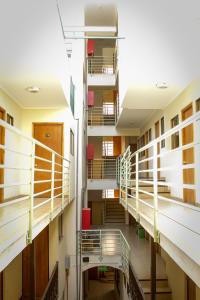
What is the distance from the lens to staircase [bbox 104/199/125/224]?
50.9 feet

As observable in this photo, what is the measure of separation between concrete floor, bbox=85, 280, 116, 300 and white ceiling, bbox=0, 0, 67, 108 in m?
10.2

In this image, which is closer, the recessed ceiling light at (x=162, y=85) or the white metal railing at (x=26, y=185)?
the white metal railing at (x=26, y=185)

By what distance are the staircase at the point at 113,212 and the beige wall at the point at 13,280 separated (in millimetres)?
9472

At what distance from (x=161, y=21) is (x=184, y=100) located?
2.84 metres

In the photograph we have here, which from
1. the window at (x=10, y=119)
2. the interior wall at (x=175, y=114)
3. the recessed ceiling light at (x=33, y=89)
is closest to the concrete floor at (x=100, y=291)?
the interior wall at (x=175, y=114)

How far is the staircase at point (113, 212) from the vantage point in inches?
611

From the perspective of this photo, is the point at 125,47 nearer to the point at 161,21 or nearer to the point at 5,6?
the point at 161,21

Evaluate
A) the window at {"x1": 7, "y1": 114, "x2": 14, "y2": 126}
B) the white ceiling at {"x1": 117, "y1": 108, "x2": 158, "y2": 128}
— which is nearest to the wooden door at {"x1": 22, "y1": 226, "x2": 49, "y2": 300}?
the window at {"x1": 7, "y1": 114, "x2": 14, "y2": 126}

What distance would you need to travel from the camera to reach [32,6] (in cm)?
338

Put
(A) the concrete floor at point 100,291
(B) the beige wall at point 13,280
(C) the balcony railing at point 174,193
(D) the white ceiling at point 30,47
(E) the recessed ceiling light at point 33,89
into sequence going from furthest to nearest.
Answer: (A) the concrete floor at point 100,291, (E) the recessed ceiling light at point 33,89, (B) the beige wall at point 13,280, (D) the white ceiling at point 30,47, (C) the balcony railing at point 174,193

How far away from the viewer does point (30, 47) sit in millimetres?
4105

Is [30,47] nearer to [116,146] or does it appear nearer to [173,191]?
[173,191]

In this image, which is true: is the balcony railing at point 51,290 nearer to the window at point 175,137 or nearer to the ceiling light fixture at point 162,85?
the window at point 175,137

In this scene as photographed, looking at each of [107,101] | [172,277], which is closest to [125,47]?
[172,277]
